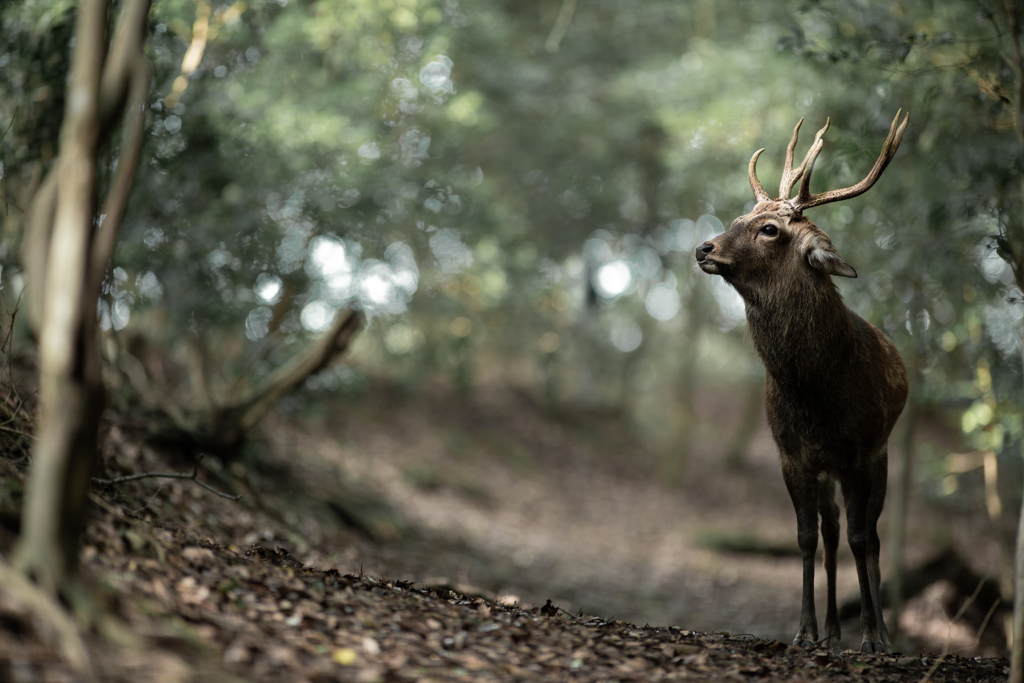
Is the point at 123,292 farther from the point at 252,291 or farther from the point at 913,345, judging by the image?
the point at 913,345

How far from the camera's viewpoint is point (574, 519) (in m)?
15.6

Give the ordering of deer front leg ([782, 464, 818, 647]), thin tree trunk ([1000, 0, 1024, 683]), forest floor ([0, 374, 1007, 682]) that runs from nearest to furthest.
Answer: forest floor ([0, 374, 1007, 682]), thin tree trunk ([1000, 0, 1024, 683]), deer front leg ([782, 464, 818, 647])

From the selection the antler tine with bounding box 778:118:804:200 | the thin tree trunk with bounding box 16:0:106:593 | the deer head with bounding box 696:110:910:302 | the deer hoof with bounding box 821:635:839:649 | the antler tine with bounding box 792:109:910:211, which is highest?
the antler tine with bounding box 778:118:804:200

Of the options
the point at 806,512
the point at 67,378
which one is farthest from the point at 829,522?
the point at 67,378

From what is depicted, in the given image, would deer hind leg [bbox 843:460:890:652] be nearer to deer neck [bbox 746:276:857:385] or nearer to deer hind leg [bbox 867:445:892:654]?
deer hind leg [bbox 867:445:892:654]

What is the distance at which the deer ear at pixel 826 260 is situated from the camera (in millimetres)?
4684

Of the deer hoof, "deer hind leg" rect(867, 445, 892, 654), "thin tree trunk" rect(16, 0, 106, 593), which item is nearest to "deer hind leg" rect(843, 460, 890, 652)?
"deer hind leg" rect(867, 445, 892, 654)

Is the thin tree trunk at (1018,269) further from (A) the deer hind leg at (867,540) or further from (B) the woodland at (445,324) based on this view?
(A) the deer hind leg at (867,540)

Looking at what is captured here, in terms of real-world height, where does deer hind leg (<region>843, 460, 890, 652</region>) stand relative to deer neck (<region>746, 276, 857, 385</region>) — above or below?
below

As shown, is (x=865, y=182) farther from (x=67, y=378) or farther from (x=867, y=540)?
(x=67, y=378)

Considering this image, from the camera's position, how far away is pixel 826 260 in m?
4.76

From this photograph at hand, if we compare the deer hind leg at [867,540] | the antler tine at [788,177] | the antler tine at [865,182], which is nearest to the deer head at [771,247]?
the antler tine at [865,182]

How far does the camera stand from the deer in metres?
4.93

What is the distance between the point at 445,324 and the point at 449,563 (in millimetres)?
7056
